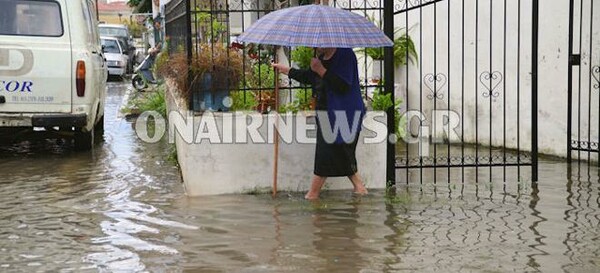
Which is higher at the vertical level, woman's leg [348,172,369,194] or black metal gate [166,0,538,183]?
black metal gate [166,0,538,183]

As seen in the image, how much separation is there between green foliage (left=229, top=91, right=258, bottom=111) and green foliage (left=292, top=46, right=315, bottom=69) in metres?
0.56

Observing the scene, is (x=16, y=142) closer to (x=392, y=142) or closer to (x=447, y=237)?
(x=392, y=142)

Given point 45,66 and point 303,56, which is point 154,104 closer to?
point 45,66

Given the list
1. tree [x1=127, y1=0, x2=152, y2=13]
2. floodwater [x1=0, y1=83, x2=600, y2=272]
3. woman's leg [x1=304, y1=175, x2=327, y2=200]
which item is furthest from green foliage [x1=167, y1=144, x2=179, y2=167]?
tree [x1=127, y1=0, x2=152, y2=13]

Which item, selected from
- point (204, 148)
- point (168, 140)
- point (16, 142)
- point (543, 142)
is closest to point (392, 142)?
point (204, 148)

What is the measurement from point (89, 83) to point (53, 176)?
4.84 feet

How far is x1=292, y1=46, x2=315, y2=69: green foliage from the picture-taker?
25.8 feet

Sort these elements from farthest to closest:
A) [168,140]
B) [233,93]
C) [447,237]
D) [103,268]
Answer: [168,140]
[233,93]
[447,237]
[103,268]

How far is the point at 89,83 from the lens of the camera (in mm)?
10242

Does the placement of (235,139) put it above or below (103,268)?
above

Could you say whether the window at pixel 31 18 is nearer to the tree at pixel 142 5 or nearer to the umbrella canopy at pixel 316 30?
the umbrella canopy at pixel 316 30

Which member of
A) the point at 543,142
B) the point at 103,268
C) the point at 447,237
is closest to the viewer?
the point at 103,268

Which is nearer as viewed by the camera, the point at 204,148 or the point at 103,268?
the point at 103,268

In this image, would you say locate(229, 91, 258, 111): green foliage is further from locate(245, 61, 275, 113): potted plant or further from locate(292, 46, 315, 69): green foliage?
locate(292, 46, 315, 69): green foliage
